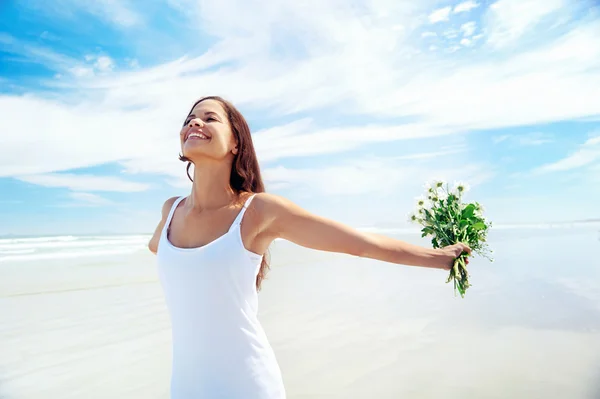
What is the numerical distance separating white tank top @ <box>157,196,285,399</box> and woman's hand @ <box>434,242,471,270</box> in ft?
3.03

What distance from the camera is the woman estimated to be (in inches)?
71.5

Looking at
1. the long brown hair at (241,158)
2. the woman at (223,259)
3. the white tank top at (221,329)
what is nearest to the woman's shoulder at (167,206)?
the woman at (223,259)

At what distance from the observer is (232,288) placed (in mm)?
1833

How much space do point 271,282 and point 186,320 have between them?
7.79 metres

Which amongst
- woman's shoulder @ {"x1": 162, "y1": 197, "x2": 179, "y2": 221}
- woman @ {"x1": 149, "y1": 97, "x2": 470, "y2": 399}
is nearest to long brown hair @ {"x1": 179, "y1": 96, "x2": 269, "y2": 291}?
woman @ {"x1": 149, "y1": 97, "x2": 470, "y2": 399}

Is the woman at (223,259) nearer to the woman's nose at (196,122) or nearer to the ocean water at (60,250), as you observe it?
the woman's nose at (196,122)

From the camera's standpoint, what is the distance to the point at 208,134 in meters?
2.04

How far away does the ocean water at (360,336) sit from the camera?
4352 mm

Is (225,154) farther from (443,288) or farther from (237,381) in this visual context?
(443,288)

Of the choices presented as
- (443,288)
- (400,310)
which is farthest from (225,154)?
(443,288)

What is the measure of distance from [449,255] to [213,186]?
45.8 inches

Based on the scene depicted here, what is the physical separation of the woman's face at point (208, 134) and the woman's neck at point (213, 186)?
0.05 m

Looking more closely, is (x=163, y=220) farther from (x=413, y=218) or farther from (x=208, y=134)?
(x=413, y=218)

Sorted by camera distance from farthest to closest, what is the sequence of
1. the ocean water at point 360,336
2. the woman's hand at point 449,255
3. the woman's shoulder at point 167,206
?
the ocean water at point 360,336, the woman's shoulder at point 167,206, the woman's hand at point 449,255
